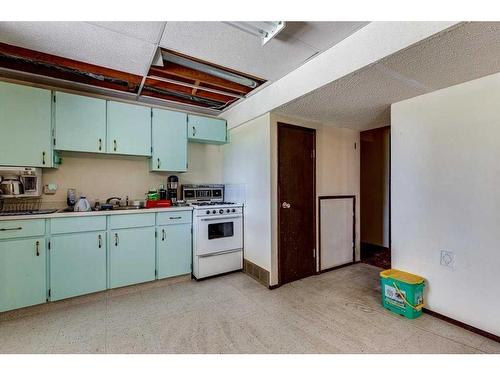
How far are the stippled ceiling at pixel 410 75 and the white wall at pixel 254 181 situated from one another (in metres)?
0.49

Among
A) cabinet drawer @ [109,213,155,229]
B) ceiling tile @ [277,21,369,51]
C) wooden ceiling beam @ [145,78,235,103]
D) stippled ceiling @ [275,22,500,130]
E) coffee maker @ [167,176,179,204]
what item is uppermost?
wooden ceiling beam @ [145,78,235,103]

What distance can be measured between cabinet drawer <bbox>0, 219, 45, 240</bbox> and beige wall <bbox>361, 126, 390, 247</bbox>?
16.7ft

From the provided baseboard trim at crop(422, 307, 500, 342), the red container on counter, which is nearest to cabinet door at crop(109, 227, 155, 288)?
the red container on counter

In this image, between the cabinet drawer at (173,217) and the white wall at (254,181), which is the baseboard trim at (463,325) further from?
the cabinet drawer at (173,217)

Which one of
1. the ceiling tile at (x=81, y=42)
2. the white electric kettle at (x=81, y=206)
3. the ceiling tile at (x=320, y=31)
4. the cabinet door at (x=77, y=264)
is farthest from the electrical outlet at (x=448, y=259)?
the white electric kettle at (x=81, y=206)

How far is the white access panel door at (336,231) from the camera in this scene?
328 centimetres

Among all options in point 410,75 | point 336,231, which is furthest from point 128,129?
point 336,231

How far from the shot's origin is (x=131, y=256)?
2658 millimetres

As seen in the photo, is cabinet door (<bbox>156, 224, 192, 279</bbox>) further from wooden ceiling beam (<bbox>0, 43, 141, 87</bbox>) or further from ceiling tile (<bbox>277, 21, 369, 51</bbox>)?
ceiling tile (<bbox>277, 21, 369, 51</bbox>)

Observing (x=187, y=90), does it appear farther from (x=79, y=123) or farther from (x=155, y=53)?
(x=79, y=123)

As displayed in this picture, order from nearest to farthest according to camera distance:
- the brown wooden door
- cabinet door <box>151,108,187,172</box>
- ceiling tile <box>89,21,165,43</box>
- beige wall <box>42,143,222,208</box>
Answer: ceiling tile <box>89,21,165,43</box>
beige wall <box>42,143,222,208</box>
the brown wooden door
cabinet door <box>151,108,187,172</box>

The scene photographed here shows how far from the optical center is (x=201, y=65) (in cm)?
219

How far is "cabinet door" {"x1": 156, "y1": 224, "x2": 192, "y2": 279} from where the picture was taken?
9.31ft
